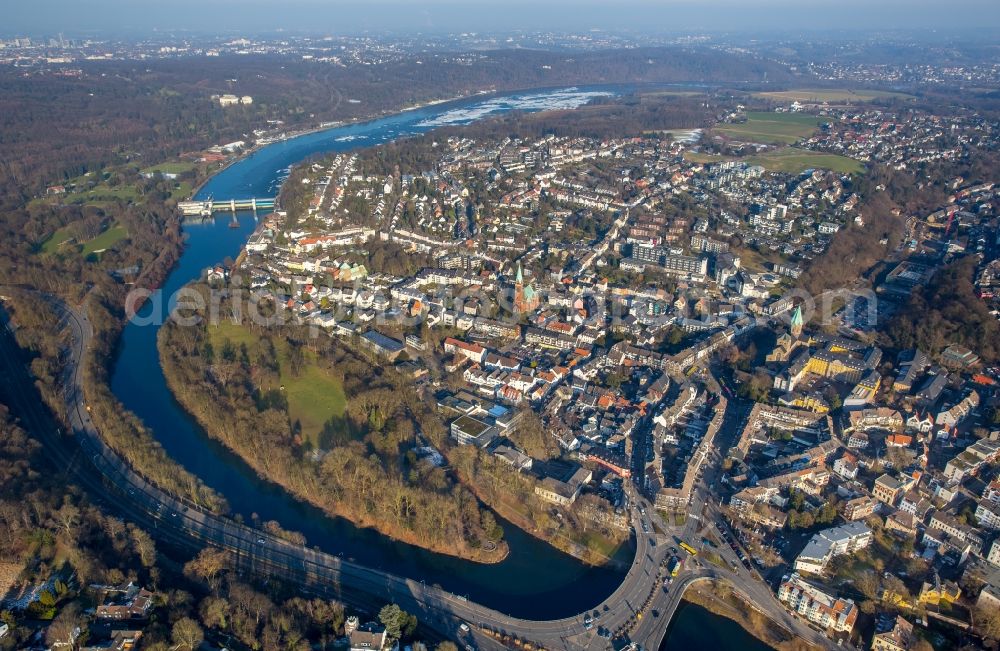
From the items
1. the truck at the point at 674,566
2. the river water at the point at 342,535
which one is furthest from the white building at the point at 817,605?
the truck at the point at 674,566

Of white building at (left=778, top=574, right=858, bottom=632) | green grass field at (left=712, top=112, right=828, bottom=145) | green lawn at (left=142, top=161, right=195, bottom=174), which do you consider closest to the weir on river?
white building at (left=778, top=574, right=858, bottom=632)

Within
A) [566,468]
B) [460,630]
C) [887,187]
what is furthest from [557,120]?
[460,630]

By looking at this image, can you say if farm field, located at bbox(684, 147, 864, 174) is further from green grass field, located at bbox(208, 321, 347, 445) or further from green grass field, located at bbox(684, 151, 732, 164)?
green grass field, located at bbox(208, 321, 347, 445)

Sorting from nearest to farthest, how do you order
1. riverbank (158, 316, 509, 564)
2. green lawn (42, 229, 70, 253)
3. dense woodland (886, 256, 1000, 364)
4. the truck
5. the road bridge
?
the truck, riverbank (158, 316, 509, 564), dense woodland (886, 256, 1000, 364), green lawn (42, 229, 70, 253), the road bridge

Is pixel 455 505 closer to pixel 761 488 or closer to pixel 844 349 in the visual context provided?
pixel 761 488

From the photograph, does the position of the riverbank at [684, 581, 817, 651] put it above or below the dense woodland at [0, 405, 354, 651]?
below

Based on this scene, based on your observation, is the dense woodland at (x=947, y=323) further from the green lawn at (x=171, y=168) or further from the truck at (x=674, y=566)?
the green lawn at (x=171, y=168)

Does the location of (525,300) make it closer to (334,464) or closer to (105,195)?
(334,464)
